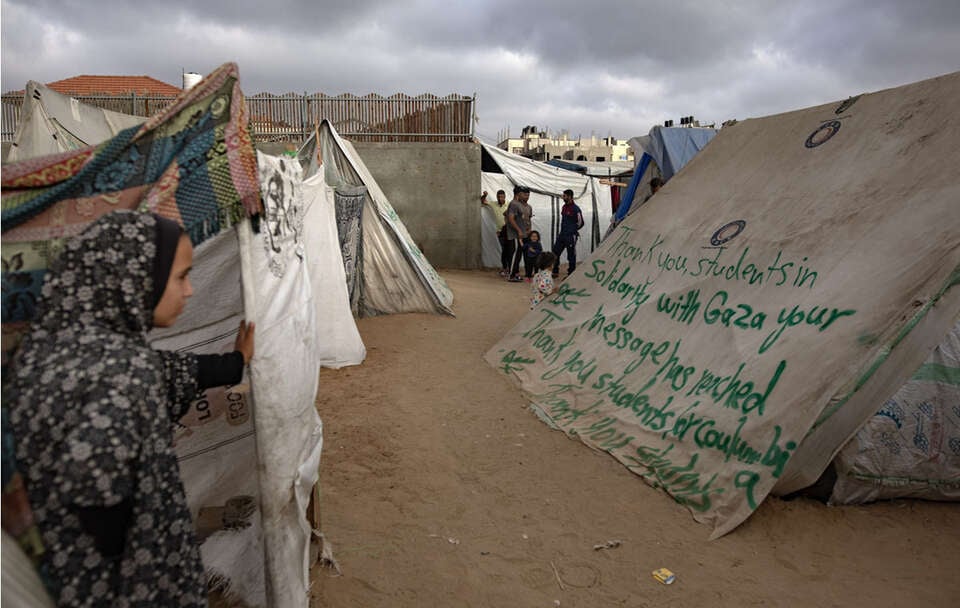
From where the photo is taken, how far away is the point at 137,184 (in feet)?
5.52

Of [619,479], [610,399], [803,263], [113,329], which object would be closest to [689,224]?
[803,263]

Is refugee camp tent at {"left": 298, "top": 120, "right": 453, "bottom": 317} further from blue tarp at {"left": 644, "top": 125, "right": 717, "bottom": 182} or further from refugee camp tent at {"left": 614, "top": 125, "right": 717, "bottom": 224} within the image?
blue tarp at {"left": 644, "top": 125, "right": 717, "bottom": 182}

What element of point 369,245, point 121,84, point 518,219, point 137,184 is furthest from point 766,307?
point 121,84

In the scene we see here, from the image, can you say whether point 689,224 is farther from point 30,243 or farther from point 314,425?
point 30,243

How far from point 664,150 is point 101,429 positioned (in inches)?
338

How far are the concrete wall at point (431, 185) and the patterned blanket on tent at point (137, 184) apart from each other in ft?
33.5

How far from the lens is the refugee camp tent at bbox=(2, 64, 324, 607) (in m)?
1.55

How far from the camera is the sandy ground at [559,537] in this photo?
2490 millimetres

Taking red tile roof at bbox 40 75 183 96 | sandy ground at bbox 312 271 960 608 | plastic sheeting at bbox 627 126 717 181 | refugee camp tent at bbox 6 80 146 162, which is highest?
red tile roof at bbox 40 75 183 96

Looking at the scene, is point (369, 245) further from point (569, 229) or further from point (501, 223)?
point (501, 223)

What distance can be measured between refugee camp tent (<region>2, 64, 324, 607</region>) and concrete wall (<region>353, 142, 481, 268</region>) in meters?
9.57

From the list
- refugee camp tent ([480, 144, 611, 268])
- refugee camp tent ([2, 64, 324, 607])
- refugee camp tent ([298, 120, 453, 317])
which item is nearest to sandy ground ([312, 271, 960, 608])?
refugee camp tent ([2, 64, 324, 607])

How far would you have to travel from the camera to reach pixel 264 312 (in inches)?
73.5

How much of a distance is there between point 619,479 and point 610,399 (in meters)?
0.85
